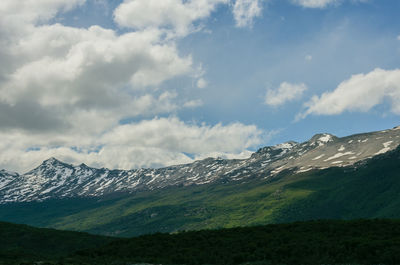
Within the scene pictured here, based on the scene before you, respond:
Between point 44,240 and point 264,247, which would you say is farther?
point 44,240

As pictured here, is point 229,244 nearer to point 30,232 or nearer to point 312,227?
point 312,227

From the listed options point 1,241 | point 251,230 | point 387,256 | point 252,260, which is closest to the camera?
point 387,256

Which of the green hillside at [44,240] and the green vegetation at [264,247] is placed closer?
the green vegetation at [264,247]

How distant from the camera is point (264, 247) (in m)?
45.2

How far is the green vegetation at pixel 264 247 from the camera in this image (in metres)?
38.2

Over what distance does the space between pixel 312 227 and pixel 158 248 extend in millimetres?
25657

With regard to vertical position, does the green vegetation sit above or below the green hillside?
below

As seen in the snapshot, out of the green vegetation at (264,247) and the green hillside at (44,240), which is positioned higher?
the green hillside at (44,240)

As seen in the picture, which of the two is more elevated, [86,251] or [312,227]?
[86,251]

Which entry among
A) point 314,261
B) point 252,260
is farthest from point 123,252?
point 314,261

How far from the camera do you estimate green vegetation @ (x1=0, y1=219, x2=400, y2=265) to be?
38156 millimetres

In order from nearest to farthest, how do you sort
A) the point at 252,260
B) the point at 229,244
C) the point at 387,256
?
1. the point at 387,256
2. the point at 252,260
3. the point at 229,244

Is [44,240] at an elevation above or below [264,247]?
above

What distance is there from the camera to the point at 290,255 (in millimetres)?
40500
